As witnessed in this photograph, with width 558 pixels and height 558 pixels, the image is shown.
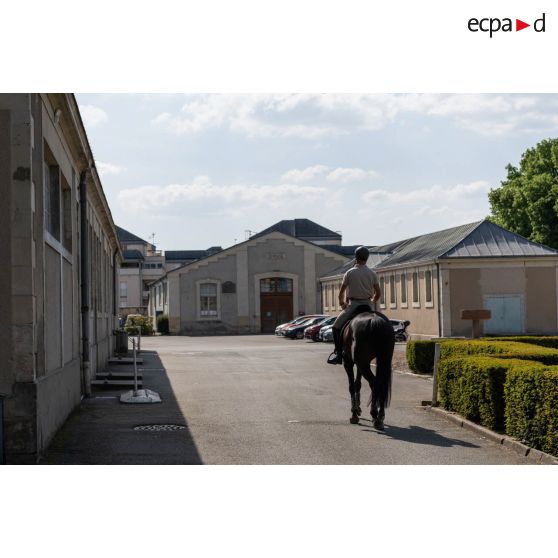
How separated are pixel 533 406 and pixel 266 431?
357 centimetres

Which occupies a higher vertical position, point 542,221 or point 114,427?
point 542,221

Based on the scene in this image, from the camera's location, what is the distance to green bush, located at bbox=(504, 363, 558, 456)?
9336 millimetres

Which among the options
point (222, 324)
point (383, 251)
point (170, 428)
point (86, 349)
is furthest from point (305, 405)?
point (222, 324)

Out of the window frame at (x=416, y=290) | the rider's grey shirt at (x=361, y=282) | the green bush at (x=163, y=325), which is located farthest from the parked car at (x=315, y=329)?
the rider's grey shirt at (x=361, y=282)

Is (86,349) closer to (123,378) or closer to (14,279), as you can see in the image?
(123,378)

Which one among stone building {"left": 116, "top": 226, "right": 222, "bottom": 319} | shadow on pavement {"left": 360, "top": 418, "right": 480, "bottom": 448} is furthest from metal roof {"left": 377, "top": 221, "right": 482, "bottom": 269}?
stone building {"left": 116, "top": 226, "right": 222, "bottom": 319}

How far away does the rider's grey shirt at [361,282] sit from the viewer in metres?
12.4

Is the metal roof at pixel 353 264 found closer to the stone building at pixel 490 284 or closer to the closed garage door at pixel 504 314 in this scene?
the stone building at pixel 490 284

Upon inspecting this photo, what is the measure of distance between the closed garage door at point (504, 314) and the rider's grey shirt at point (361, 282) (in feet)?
105

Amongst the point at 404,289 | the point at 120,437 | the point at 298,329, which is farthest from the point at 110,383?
the point at 298,329

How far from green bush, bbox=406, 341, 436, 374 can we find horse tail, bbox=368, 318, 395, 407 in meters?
10.2

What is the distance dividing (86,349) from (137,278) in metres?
90.3

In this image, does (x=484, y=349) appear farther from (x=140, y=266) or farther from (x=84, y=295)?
(x=140, y=266)

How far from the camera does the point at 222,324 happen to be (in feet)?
216
